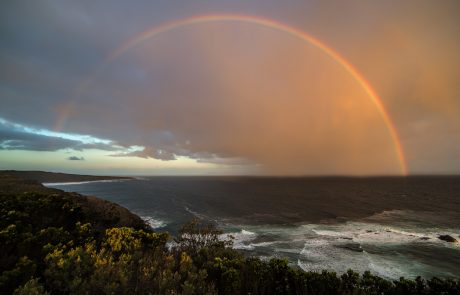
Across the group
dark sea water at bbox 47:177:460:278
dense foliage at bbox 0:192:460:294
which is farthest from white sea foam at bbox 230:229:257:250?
dense foliage at bbox 0:192:460:294

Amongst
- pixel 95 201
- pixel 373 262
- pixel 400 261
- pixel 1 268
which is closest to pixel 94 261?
pixel 1 268

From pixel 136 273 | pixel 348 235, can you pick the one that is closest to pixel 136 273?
pixel 136 273

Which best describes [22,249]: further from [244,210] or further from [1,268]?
[244,210]

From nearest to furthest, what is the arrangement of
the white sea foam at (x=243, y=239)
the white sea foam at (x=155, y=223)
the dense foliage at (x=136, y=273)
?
the dense foliage at (x=136, y=273) → the white sea foam at (x=243, y=239) → the white sea foam at (x=155, y=223)

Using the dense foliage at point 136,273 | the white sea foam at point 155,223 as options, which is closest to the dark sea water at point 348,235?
the white sea foam at point 155,223

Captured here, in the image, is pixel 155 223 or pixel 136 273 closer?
pixel 136 273

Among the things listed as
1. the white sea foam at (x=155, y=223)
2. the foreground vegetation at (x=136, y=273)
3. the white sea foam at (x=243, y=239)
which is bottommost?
the white sea foam at (x=243, y=239)

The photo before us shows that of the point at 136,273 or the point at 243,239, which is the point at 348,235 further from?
the point at 136,273

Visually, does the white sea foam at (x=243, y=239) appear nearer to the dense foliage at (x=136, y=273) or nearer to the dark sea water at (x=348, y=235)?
the dark sea water at (x=348, y=235)
